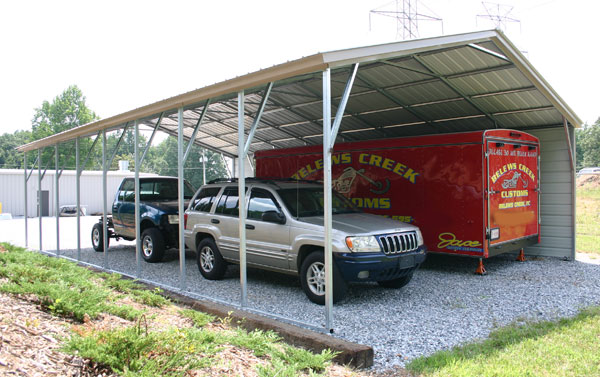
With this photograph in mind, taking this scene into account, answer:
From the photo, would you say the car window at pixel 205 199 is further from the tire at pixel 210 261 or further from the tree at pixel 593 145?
the tree at pixel 593 145

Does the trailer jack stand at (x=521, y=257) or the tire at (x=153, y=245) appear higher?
the tire at (x=153, y=245)

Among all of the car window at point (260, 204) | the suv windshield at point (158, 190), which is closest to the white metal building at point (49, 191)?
the suv windshield at point (158, 190)

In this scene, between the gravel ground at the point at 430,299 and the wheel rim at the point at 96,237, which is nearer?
the gravel ground at the point at 430,299

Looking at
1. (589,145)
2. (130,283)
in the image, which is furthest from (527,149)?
(589,145)

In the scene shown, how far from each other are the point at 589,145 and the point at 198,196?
72827mm

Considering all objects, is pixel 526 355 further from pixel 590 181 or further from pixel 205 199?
pixel 590 181

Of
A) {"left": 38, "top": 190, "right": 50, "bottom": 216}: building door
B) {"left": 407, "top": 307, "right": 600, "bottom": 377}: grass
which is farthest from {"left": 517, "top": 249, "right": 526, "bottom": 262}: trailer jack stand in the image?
{"left": 38, "top": 190, "right": 50, "bottom": 216}: building door

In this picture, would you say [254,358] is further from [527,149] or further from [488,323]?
[527,149]

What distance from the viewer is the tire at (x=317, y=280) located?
7017 mm

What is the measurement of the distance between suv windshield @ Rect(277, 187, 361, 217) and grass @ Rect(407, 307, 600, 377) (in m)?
3.43

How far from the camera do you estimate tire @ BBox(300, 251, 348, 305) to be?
7017 mm

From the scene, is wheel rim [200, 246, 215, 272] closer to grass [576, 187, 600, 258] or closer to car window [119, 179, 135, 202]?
car window [119, 179, 135, 202]

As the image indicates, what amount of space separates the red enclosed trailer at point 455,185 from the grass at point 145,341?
5284 millimetres

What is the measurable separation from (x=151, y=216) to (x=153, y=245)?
685 millimetres
